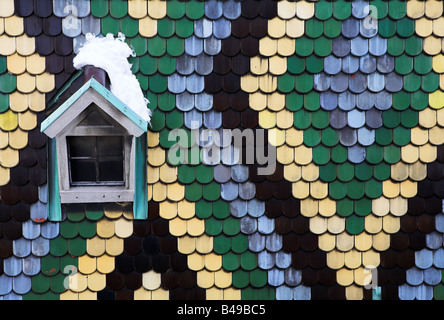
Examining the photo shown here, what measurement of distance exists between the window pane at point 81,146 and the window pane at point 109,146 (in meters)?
0.06

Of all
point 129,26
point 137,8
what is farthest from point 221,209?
point 137,8

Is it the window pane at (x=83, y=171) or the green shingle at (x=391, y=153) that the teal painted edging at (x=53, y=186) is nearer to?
the window pane at (x=83, y=171)

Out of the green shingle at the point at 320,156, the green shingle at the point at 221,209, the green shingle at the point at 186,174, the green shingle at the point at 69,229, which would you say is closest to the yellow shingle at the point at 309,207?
the green shingle at the point at 320,156

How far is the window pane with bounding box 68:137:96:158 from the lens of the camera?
3828mm

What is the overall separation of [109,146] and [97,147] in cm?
10

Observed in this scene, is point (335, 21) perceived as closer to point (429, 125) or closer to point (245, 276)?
point (429, 125)

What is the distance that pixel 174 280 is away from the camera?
4121 millimetres

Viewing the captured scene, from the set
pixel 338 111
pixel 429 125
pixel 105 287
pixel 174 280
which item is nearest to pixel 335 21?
pixel 338 111

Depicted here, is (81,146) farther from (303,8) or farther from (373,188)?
(373,188)

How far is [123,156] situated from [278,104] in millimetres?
1474

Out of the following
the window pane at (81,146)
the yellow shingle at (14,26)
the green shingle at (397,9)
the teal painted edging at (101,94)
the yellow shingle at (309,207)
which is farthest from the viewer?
the yellow shingle at (309,207)

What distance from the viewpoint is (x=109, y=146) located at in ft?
12.7

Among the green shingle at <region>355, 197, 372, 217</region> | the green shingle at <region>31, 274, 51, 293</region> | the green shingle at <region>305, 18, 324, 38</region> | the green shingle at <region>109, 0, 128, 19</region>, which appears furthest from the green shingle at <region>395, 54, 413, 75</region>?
the green shingle at <region>31, 274, 51, 293</region>

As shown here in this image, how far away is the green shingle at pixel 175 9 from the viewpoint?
157 inches
